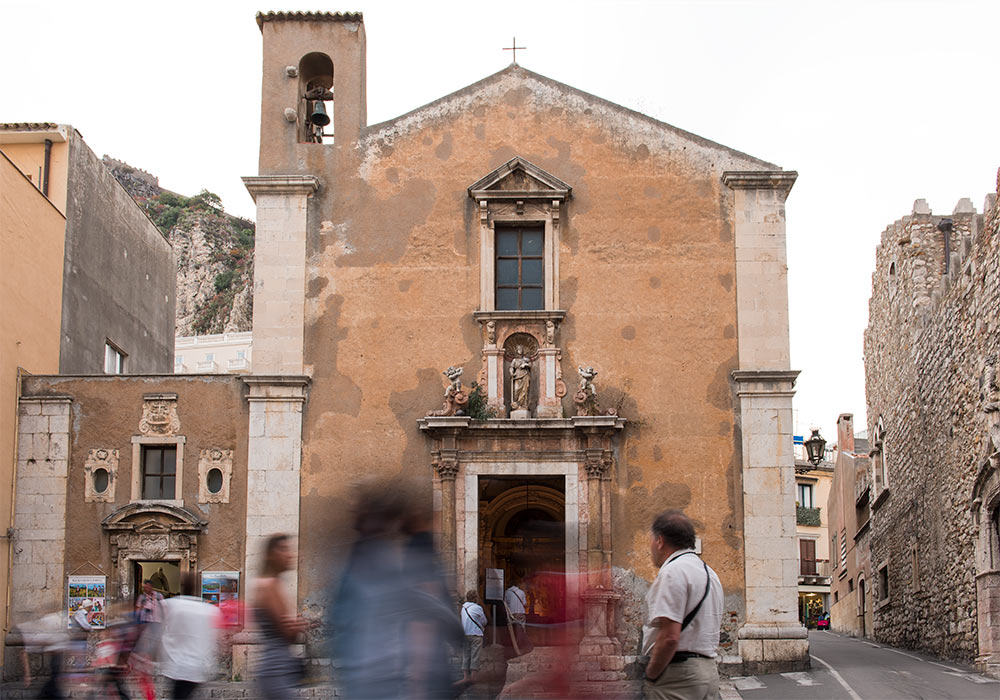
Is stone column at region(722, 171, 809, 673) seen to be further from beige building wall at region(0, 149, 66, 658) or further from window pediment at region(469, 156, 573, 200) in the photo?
beige building wall at region(0, 149, 66, 658)

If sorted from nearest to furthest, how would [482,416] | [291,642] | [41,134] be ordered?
[291,642], [482,416], [41,134]

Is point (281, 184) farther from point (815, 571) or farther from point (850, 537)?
point (815, 571)

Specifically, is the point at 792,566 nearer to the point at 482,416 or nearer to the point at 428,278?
the point at 482,416

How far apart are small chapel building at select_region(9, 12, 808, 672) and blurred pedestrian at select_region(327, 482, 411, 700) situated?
12453mm

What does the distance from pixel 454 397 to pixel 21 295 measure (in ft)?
26.6

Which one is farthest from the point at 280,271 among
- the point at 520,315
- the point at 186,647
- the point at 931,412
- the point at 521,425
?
the point at 931,412

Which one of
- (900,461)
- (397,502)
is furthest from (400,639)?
(900,461)

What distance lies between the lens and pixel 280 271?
2158 cm

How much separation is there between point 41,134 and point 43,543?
8.70 metres

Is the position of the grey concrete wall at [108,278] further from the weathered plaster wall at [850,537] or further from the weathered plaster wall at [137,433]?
the weathered plaster wall at [850,537]

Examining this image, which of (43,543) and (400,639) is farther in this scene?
(43,543)

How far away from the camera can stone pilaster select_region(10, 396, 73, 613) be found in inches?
821

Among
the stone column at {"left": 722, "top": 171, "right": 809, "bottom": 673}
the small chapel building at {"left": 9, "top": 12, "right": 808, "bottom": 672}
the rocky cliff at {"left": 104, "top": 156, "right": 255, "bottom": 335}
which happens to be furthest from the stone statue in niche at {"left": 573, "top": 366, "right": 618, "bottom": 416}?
the rocky cliff at {"left": 104, "top": 156, "right": 255, "bottom": 335}

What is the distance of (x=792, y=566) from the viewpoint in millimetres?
20188
